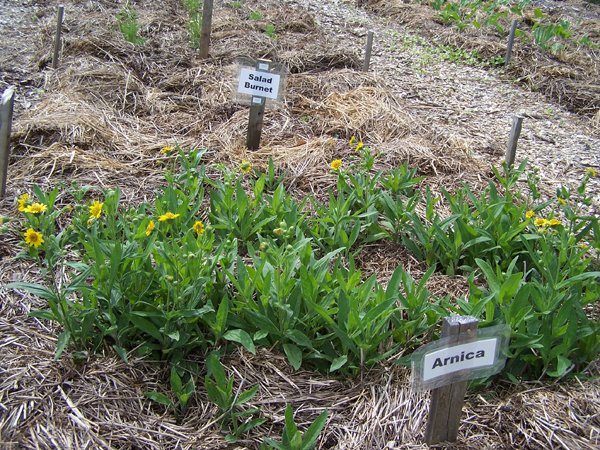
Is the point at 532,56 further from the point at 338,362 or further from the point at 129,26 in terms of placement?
the point at 338,362

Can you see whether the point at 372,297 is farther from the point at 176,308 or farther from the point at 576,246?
the point at 576,246

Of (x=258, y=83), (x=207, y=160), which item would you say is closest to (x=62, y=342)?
(x=207, y=160)

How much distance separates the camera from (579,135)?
538cm

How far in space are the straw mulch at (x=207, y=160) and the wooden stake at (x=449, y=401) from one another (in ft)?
0.27

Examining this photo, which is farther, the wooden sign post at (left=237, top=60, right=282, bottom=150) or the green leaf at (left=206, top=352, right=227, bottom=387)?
the wooden sign post at (left=237, top=60, right=282, bottom=150)

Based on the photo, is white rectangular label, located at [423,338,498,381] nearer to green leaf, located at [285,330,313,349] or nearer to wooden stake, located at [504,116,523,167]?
green leaf, located at [285,330,313,349]

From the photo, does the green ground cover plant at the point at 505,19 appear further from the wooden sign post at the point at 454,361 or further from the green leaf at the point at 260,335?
the wooden sign post at the point at 454,361

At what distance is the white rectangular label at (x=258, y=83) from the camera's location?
413 centimetres

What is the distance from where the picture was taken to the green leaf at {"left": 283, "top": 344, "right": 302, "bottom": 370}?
8.23 ft

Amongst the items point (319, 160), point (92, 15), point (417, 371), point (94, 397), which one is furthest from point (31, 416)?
point (92, 15)

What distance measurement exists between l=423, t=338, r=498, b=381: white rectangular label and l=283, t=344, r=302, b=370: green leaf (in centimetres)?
67

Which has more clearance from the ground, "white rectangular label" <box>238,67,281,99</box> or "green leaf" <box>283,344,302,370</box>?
"white rectangular label" <box>238,67,281,99</box>

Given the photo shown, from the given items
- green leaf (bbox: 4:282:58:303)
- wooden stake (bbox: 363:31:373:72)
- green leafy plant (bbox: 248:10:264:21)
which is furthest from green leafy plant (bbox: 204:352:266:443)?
green leafy plant (bbox: 248:10:264:21)

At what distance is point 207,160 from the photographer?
4.20 m
